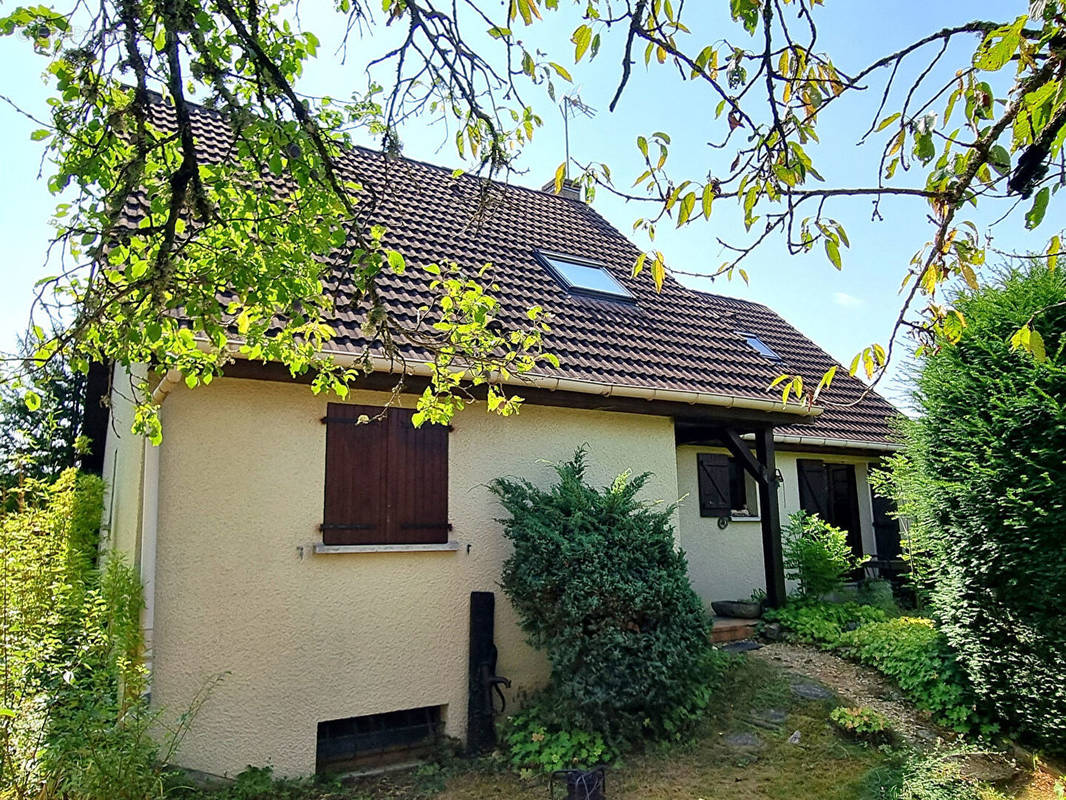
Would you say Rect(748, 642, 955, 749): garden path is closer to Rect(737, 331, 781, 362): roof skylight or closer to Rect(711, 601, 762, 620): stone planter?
Rect(711, 601, 762, 620): stone planter

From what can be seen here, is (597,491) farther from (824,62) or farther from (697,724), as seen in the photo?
(824,62)

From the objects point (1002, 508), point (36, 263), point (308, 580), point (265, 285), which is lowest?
point (308, 580)

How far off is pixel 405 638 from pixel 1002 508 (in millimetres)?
4790

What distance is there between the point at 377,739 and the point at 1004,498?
524 centimetres

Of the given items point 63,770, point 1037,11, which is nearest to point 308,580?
point 63,770

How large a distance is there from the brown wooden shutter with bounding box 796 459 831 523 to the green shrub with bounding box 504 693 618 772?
6.73m

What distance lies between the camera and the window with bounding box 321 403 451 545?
570cm

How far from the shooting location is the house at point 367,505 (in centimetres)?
509

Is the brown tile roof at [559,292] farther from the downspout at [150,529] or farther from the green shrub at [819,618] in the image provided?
the green shrub at [819,618]

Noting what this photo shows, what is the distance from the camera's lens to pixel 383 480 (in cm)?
591

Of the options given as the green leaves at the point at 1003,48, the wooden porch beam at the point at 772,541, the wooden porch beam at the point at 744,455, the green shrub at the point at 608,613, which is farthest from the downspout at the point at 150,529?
the wooden porch beam at the point at 772,541

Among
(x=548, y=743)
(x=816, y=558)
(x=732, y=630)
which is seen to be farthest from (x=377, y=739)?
(x=816, y=558)

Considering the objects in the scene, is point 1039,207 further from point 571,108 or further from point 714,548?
point 714,548

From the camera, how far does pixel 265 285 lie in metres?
3.07
